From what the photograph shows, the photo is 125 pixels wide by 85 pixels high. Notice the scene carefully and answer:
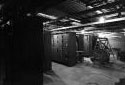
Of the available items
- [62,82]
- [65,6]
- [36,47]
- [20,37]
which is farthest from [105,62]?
[20,37]

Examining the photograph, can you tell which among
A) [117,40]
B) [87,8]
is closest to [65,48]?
[87,8]

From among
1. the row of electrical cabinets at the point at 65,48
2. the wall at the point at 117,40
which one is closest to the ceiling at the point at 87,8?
the row of electrical cabinets at the point at 65,48

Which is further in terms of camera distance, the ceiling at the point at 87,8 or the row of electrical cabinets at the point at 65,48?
the row of electrical cabinets at the point at 65,48

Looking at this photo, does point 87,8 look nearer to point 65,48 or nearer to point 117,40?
point 65,48

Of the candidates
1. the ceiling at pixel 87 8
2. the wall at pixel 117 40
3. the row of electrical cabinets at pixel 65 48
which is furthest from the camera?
the wall at pixel 117 40

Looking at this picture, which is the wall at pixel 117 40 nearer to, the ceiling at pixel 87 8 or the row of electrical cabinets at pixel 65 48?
the row of electrical cabinets at pixel 65 48

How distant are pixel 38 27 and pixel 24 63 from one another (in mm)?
954

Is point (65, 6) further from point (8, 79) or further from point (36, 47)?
point (8, 79)

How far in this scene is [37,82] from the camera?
9.00 feet

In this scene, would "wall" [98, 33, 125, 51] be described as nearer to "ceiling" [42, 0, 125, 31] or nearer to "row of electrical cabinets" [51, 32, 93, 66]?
"row of electrical cabinets" [51, 32, 93, 66]

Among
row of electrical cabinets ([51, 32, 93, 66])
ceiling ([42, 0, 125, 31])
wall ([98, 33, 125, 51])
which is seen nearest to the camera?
ceiling ([42, 0, 125, 31])

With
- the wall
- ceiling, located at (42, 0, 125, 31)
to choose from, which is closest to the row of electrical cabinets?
ceiling, located at (42, 0, 125, 31)

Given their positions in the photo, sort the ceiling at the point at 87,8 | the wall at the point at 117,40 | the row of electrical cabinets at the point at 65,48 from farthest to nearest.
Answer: the wall at the point at 117,40 → the row of electrical cabinets at the point at 65,48 → the ceiling at the point at 87,8

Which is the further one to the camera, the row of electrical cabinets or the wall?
the wall
